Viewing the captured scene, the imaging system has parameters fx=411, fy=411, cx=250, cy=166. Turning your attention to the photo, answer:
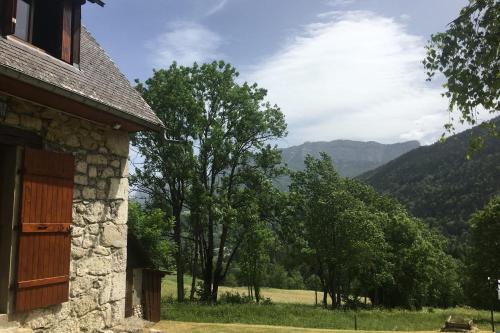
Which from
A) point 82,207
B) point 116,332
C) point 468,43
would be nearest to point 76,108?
point 82,207

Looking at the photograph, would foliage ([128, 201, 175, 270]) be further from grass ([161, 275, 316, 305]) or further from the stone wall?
grass ([161, 275, 316, 305])

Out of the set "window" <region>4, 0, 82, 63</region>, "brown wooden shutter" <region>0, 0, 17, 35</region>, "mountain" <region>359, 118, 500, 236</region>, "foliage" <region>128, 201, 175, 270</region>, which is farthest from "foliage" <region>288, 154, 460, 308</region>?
"mountain" <region>359, 118, 500, 236</region>

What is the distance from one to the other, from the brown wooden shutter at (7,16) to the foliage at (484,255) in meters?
31.9

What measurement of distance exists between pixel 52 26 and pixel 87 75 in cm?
82

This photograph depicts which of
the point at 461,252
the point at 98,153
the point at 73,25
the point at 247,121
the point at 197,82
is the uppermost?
the point at 197,82

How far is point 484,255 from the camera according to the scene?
30.7 m

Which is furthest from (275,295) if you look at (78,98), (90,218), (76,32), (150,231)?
(78,98)

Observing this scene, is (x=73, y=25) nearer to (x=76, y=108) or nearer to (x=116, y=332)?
(x=76, y=108)

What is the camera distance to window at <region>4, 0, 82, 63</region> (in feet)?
18.8

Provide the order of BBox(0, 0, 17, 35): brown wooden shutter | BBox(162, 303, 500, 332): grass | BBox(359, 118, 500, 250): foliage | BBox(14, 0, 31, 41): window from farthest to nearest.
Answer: BBox(359, 118, 500, 250): foliage < BBox(162, 303, 500, 332): grass < BBox(14, 0, 31, 41): window < BBox(0, 0, 17, 35): brown wooden shutter

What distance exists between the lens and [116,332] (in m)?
5.91

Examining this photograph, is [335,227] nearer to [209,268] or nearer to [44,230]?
[209,268]

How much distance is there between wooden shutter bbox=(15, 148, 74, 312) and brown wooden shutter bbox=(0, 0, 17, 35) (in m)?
1.56

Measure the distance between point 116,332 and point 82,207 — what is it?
187 centimetres
